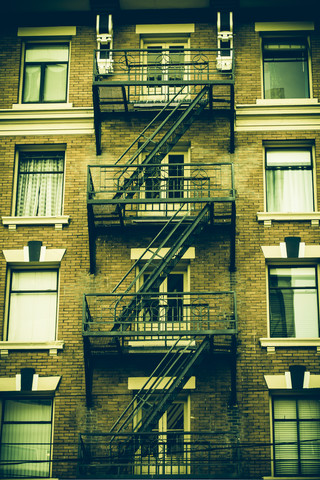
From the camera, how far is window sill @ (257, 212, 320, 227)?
17094 millimetres

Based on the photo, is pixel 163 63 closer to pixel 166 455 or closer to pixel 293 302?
pixel 293 302

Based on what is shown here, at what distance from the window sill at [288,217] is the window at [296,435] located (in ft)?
13.0

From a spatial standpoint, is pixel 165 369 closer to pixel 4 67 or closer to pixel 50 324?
pixel 50 324

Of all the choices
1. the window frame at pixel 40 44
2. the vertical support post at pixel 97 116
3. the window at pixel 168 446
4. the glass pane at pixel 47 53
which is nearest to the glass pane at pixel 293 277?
the window at pixel 168 446

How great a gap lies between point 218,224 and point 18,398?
588cm

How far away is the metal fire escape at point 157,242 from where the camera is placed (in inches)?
606

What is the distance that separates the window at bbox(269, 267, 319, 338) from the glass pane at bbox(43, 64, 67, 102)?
6716mm

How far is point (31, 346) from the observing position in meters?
16.4

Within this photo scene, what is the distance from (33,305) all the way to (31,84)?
5.61 m

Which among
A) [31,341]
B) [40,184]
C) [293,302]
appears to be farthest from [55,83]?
[293,302]

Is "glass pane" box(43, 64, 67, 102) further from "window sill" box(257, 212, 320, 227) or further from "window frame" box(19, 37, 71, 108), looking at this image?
"window sill" box(257, 212, 320, 227)

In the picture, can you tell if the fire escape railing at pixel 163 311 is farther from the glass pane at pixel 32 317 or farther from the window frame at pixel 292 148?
the window frame at pixel 292 148

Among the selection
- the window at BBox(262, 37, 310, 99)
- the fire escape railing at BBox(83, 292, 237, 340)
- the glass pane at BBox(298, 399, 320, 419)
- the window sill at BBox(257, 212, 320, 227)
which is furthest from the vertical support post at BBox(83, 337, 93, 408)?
the window at BBox(262, 37, 310, 99)

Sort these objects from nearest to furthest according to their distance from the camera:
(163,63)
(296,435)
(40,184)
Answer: (296,435) → (40,184) → (163,63)
